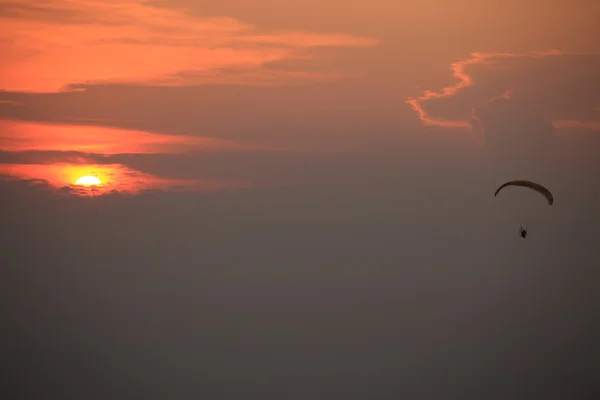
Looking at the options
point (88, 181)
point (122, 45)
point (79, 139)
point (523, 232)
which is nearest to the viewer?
point (122, 45)

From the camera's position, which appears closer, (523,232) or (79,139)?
(79,139)

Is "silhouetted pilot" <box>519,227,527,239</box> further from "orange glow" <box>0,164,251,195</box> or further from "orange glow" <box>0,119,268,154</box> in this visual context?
"orange glow" <box>0,119,268,154</box>

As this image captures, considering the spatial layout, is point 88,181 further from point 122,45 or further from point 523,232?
point 523,232

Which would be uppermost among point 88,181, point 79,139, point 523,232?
point 79,139

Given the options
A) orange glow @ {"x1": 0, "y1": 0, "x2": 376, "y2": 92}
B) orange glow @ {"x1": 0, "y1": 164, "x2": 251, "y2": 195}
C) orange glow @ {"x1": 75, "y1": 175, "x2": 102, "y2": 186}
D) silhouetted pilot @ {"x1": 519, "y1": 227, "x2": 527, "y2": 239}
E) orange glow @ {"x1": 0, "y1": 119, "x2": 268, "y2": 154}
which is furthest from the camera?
silhouetted pilot @ {"x1": 519, "y1": 227, "x2": 527, "y2": 239}

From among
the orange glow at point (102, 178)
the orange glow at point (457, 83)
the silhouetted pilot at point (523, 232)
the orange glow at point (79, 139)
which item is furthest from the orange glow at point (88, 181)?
the silhouetted pilot at point (523, 232)

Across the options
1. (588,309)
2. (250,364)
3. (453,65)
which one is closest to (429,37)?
(453,65)

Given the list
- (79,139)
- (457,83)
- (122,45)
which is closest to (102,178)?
(79,139)

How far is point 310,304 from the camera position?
33.3ft

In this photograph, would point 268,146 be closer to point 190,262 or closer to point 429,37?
point 190,262

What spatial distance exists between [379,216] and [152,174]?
3900mm

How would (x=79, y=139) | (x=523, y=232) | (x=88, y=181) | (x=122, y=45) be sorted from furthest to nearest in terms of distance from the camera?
(x=523, y=232) → (x=88, y=181) → (x=79, y=139) → (x=122, y=45)

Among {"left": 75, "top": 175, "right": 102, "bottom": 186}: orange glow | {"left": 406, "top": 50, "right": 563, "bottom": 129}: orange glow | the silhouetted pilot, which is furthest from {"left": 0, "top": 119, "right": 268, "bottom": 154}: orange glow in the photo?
the silhouetted pilot

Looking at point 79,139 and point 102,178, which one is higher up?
point 79,139
